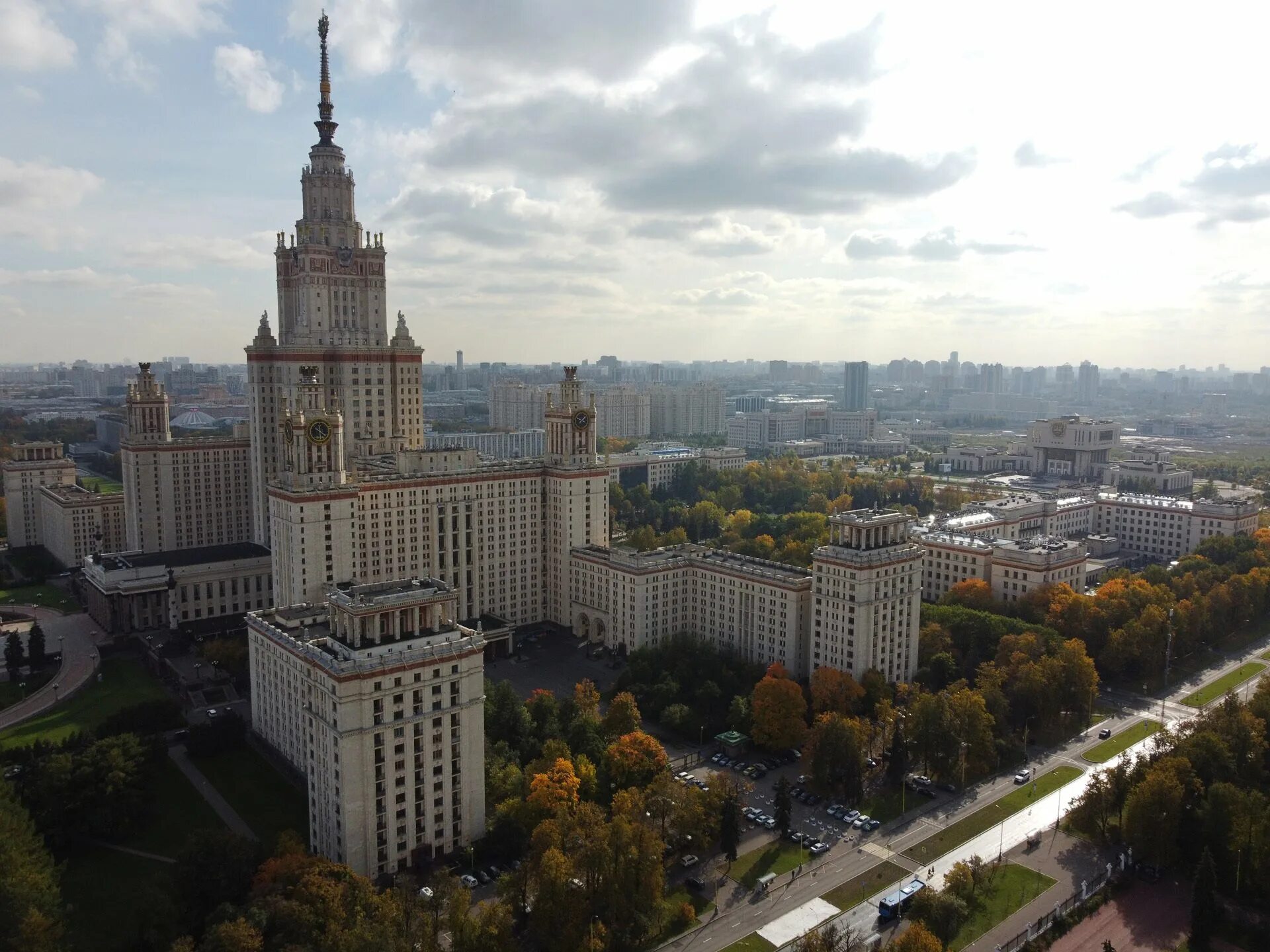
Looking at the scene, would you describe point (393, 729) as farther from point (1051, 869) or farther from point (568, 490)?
point (568, 490)

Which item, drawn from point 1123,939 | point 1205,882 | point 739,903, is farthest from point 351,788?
point 1205,882

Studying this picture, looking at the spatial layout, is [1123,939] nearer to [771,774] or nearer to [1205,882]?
[1205,882]

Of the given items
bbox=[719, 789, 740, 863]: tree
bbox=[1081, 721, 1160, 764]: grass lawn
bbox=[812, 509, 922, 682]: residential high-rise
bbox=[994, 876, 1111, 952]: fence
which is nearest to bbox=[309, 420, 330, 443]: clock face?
bbox=[812, 509, 922, 682]: residential high-rise

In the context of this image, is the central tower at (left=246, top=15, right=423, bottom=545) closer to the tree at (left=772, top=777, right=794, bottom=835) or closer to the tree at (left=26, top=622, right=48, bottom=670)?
the tree at (left=26, top=622, right=48, bottom=670)

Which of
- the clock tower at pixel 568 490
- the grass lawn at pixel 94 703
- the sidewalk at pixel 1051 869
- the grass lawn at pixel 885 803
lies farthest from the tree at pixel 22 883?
the clock tower at pixel 568 490

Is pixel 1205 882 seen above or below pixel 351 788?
below

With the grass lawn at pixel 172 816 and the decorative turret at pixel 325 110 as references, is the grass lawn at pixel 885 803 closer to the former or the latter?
the grass lawn at pixel 172 816

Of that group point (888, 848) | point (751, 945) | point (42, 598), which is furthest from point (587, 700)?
point (42, 598)
